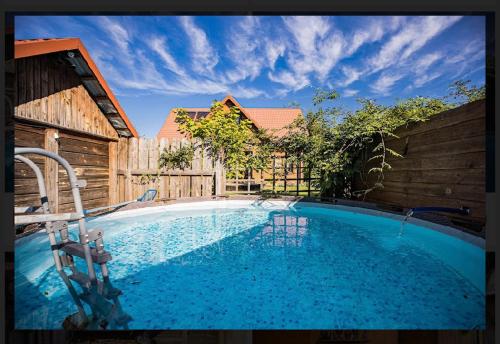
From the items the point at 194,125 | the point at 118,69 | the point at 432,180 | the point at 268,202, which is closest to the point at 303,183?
the point at 268,202

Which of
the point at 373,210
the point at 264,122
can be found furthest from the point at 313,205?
the point at 264,122

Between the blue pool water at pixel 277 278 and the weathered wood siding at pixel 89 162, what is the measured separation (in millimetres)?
1531

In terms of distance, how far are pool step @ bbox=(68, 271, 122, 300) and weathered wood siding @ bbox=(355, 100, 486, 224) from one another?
3718 millimetres

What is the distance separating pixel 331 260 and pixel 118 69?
5522 millimetres

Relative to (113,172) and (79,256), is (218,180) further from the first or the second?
(79,256)

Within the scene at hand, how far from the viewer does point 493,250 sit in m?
1.40

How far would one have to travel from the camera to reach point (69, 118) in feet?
15.1

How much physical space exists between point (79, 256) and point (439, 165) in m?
5.34

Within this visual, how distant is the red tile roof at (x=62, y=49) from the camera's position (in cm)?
181

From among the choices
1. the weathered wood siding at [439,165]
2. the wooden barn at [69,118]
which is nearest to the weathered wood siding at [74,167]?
the wooden barn at [69,118]

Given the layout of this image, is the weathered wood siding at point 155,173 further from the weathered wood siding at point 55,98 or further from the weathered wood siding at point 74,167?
the weathered wood siding at point 55,98

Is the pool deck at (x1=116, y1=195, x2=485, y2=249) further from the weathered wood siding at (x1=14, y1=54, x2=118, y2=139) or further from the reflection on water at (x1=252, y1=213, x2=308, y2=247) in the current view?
the weathered wood siding at (x1=14, y1=54, x2=118, y2=139)

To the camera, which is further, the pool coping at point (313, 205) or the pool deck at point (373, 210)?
the pool coping at point (313, 205)

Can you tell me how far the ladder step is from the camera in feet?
5.13
